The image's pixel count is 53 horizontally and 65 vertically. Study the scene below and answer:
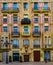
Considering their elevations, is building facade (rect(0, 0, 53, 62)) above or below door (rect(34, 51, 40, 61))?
above

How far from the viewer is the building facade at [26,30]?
74438 mm

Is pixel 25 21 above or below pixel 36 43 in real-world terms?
above

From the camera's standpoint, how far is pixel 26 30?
247ft

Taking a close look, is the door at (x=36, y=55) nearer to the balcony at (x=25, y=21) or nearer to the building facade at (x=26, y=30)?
the building facade at (x=26, y=30)

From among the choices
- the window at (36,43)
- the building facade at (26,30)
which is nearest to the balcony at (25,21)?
the building facade at (26,30)

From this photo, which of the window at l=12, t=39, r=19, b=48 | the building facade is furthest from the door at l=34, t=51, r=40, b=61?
the window at l=12, t=39, r=19, b=48

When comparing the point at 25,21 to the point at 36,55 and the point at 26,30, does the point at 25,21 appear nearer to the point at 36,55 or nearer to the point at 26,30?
the point at 26,30

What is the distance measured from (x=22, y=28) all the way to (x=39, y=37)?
4.54 metres

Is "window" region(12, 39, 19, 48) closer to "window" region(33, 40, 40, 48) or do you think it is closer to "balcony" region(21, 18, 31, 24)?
"window" region(33, 40, 40, 48)

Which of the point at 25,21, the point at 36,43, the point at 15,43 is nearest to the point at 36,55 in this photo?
the point at 36,43

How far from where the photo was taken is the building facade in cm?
7444

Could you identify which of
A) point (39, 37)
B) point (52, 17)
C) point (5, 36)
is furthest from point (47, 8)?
point (5, 36)

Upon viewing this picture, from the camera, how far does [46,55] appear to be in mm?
74562

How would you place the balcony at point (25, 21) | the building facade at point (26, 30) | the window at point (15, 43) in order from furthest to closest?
the window at point (15, 43), the balcony at point (25, 21), the building facade at point (26, 30)
